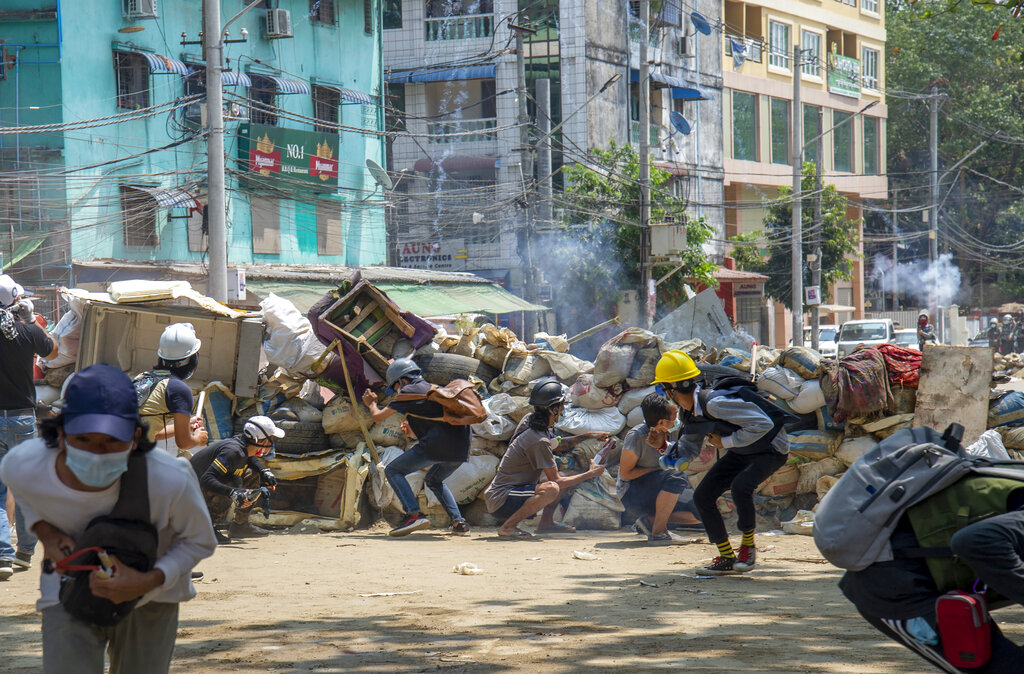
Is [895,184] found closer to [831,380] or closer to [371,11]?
[371,11]

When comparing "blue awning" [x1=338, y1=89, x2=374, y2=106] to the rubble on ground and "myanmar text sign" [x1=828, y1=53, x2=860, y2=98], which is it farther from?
"myanmar text sign" [x1=828, y1=53, x2=860, y2=98]

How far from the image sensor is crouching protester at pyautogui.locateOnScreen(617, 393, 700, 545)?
8656 millimetres

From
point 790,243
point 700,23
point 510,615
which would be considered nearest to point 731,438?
point 510,615

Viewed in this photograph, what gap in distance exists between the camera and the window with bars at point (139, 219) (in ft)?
77.5

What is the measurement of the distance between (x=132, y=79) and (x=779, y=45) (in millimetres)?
26819

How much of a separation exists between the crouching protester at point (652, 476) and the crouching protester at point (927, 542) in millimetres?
5316

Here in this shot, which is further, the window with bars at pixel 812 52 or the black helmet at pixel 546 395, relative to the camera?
the window with bars at pixel 812 52

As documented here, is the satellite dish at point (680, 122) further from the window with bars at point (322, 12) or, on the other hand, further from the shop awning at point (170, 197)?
the shop awning at point (170, 197)

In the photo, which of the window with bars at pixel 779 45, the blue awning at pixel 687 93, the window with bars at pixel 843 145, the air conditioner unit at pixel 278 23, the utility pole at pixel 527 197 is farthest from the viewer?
the window with bars at pixel 843 145

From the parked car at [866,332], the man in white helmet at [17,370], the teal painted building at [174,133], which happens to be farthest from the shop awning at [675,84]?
the man in white helmet at [17,370]

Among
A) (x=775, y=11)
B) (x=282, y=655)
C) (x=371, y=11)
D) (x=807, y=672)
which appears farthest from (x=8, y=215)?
(x=775, y=11)

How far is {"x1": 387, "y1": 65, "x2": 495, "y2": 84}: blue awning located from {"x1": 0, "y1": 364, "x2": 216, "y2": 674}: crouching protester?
3150 cm

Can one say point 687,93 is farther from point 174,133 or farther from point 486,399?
point 486,399

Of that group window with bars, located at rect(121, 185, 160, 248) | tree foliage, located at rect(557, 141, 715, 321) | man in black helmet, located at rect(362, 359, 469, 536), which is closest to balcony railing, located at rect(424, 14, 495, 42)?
tree foliage, located at rect(557, 141, 715, 321)
